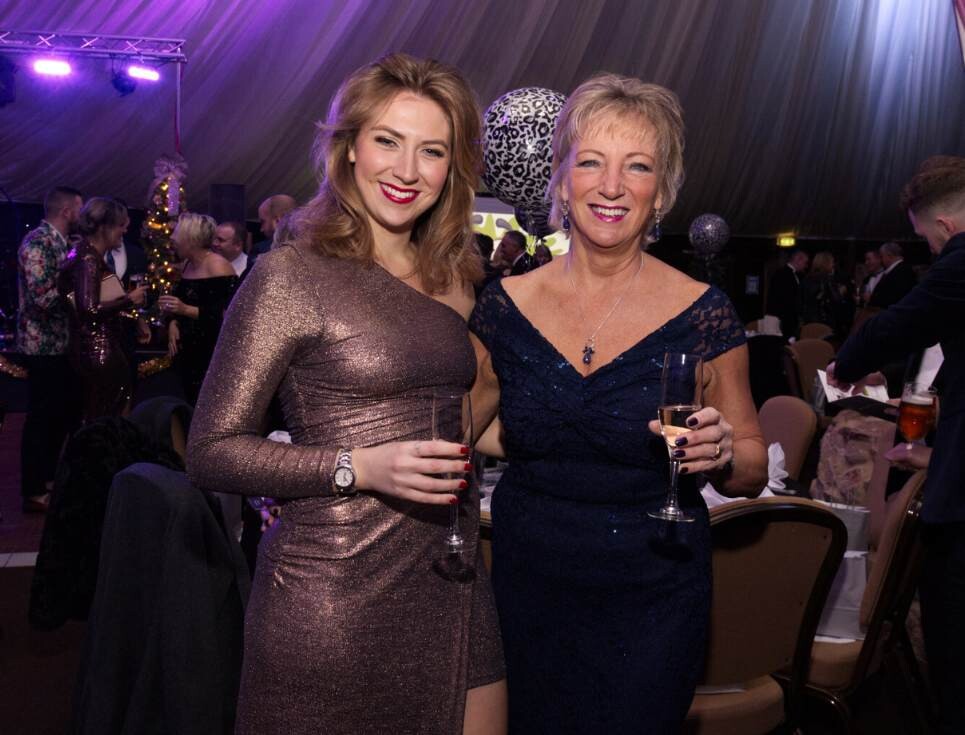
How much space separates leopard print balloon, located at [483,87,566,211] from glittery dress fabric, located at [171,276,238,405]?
245 centimetres

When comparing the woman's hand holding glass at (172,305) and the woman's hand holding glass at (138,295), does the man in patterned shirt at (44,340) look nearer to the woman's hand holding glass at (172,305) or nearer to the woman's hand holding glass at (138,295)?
→ the woman's hand holding glass at (138,295)

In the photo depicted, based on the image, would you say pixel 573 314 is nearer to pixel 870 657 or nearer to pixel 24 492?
pixel 870 657

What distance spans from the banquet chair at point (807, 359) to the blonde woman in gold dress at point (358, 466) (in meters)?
5.14

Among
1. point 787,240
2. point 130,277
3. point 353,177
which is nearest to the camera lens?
point 353,177

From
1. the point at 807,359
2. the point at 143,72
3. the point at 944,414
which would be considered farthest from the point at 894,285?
the point at 143,72

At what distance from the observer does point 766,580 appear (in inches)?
91.1

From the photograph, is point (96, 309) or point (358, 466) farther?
point (96, 309)

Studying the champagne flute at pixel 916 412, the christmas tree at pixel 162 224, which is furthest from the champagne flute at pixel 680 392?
the christmas tree at pixel 162 224

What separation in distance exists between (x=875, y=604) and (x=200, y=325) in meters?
3.94

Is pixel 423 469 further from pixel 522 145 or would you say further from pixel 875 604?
pixel 522 145

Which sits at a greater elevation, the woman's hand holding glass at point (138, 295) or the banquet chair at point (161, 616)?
the woman's hand holding glass at point (138, 295)

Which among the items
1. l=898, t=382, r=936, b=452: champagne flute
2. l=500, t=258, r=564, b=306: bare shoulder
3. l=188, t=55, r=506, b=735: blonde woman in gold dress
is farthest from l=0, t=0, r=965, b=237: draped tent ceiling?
l=188, t=55, r=506, b=735: blonde woman in gold dress

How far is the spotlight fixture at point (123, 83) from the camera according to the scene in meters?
10.4

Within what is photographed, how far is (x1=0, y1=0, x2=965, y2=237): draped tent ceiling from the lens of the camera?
9891mm
